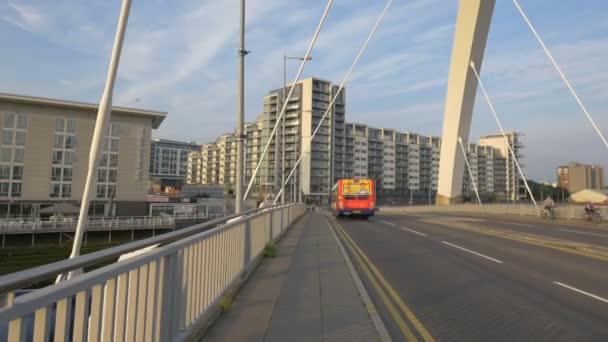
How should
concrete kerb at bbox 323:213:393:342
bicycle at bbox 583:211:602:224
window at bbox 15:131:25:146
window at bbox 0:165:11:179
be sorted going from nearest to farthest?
concrete kerb at bbox 323:213:393:342 → bicycle at bbox 583:211:602:224 → window at bbox 0:165:11:179 → window at bbox 15:131:25:146

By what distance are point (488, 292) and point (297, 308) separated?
3612 mm

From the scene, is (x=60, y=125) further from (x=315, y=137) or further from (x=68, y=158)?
(x=315, y=137)

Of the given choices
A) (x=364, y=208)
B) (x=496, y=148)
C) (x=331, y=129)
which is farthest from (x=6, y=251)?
(x=496, y=148)

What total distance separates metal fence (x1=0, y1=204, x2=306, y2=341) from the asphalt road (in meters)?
2.48

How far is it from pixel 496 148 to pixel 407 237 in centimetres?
18077

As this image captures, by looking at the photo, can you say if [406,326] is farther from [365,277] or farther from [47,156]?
[47,156]

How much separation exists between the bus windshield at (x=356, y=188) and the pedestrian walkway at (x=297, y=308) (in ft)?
74.3

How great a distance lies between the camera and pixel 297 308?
6.66 metres

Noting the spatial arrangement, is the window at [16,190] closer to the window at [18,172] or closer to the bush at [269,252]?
the window at [18,172]

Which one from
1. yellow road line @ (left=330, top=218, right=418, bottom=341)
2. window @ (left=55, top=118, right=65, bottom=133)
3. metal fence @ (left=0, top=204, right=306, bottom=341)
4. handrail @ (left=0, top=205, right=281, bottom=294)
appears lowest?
yellow road line @ (left=330, top=218, right=418, bottom=341)

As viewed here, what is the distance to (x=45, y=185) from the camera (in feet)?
205

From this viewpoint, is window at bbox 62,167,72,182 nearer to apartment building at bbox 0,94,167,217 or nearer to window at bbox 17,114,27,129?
apartment building at bbox 0,94,167,217

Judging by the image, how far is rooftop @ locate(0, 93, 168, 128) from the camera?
61.3 m

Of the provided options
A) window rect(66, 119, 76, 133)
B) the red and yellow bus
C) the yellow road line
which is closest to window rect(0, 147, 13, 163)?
window rect(66, 119, 76, 133)
